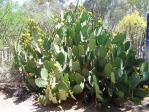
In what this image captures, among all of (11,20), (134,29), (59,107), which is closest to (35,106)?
(59,107)

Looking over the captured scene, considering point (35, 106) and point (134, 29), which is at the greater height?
point (134, 29)

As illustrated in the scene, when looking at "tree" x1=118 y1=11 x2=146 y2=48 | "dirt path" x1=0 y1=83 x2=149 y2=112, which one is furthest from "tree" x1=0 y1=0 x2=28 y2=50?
"dirt path" x1=0 y1=83 x2=149 y2=112

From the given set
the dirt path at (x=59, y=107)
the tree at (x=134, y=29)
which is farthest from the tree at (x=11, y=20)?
the dirt path at (x=59, y=107)

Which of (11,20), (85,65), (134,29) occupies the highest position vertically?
(11,20)

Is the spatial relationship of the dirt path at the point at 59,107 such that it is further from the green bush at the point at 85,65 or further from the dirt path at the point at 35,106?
the green bush at the point at 85,65

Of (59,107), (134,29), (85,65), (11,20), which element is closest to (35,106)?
(59,107)

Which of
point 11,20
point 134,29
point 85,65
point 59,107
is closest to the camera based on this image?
point 59,107

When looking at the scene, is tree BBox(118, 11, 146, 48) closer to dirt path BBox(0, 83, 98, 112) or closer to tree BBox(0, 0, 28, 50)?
dirt path BBox(0, 83, 98, 112)

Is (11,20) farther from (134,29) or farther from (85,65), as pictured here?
(134,29)

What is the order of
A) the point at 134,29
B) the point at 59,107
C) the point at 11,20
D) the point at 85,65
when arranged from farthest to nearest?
the point at 134,29 → the point at 11,20 → the point at 85,65 → the point at 59,107

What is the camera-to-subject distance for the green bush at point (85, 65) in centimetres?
545

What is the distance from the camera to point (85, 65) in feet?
19.5

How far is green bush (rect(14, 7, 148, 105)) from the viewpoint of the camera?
5445mm

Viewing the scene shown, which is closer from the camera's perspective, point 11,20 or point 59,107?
point 59,107
